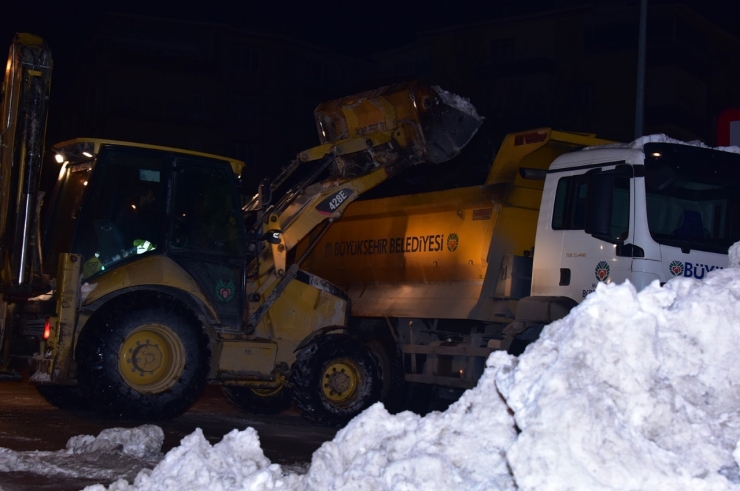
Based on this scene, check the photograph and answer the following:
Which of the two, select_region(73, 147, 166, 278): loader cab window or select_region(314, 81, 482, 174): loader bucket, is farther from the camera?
select_region(314, 81, 482, 174): loader bucket

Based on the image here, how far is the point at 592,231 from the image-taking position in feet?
27.6

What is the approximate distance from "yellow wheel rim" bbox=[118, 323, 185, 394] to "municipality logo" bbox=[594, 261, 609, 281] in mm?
4019

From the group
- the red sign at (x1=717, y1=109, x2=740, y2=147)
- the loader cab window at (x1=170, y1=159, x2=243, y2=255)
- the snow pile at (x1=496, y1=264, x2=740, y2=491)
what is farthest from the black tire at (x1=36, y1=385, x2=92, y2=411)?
the red sign at (x1=717, y1=109, x2=740, y2=147)

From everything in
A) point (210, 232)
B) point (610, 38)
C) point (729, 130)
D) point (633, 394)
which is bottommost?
point (633, 394)

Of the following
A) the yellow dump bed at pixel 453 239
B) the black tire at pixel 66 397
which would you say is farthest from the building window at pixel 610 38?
the black tire at pixel 66 397

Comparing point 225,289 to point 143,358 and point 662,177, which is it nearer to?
point 143,358

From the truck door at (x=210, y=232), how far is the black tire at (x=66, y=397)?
192 cm

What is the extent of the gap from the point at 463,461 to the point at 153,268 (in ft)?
16.3

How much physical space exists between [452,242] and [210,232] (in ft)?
9.15

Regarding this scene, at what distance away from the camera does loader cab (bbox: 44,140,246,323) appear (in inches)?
350

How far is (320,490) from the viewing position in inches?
201

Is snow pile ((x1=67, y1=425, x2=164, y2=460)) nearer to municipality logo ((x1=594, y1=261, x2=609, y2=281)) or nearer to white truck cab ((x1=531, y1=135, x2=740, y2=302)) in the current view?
white truck cab ((x1=531, y1=135, x2=740, y2=302))

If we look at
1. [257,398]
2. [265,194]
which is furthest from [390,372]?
[265,194]

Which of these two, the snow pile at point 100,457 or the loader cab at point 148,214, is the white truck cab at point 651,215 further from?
the snow pile at point 100,457
